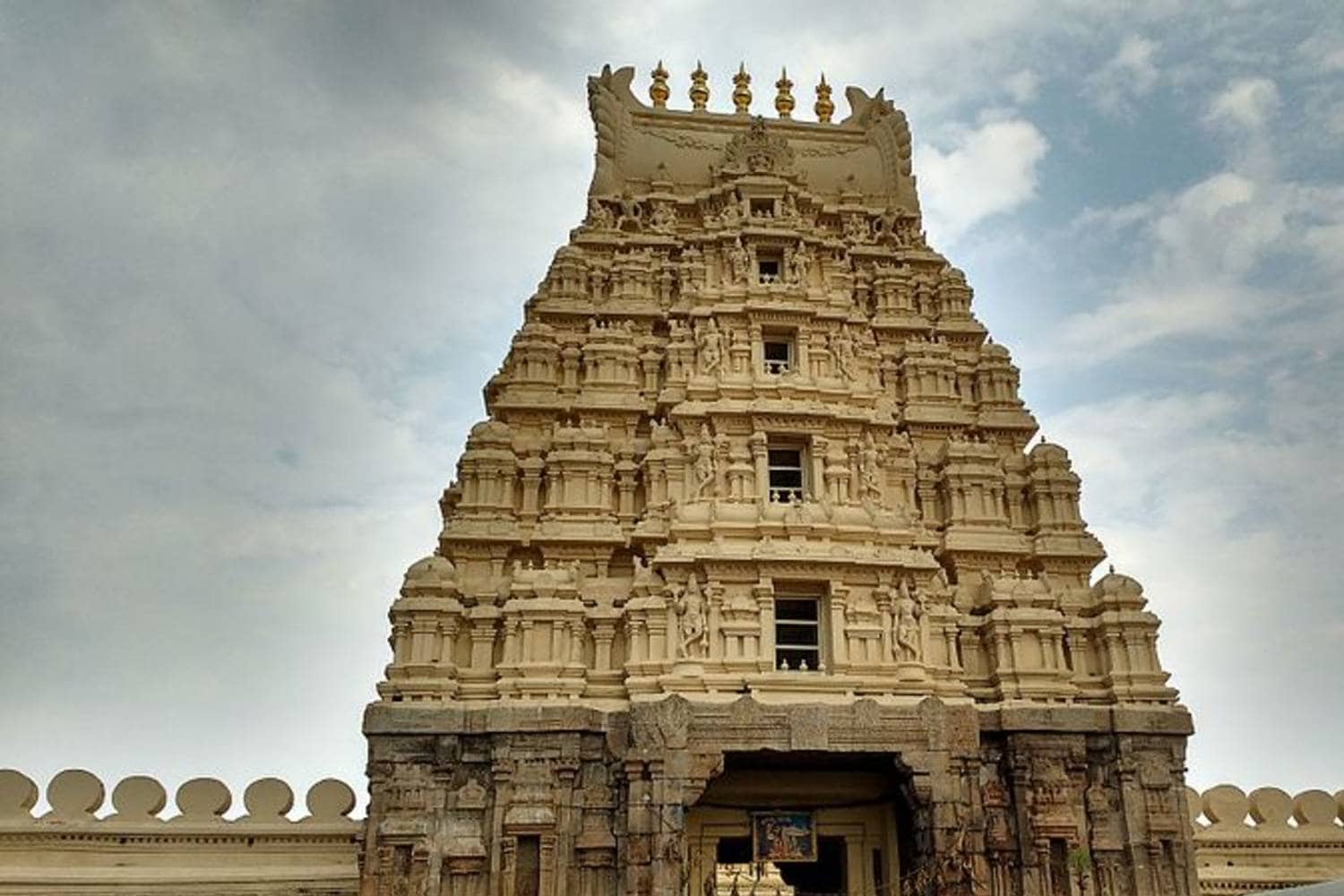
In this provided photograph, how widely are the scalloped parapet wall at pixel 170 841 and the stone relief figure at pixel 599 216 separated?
1253cm

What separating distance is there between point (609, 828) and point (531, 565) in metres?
4.74

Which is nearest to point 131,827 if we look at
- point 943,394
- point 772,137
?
point 943,394

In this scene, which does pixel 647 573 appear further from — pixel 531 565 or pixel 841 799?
pixel 841 799

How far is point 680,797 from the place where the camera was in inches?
615

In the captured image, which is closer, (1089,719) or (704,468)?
(1089,719)

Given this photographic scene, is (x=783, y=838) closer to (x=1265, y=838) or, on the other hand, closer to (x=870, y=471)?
(x=870, y=471)

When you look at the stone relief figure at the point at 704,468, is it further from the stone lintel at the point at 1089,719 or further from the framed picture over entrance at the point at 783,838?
the stone lintel at the point at 1089,719

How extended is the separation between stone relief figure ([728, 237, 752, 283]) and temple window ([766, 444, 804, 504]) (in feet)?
12.4

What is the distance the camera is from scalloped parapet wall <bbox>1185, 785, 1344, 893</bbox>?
18688 mm

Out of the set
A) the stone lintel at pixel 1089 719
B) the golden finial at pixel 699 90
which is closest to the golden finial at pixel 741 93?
the golden finial at pixel 699 90

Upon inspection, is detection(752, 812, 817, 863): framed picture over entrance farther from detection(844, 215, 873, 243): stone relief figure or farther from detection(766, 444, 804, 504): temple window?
detection(844, 215, 873, 243): stone relief figure

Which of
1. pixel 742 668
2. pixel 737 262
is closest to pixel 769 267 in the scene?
pixel 737 262

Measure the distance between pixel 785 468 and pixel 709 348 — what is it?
2760mm

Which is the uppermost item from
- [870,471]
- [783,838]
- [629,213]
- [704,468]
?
[629,213]
